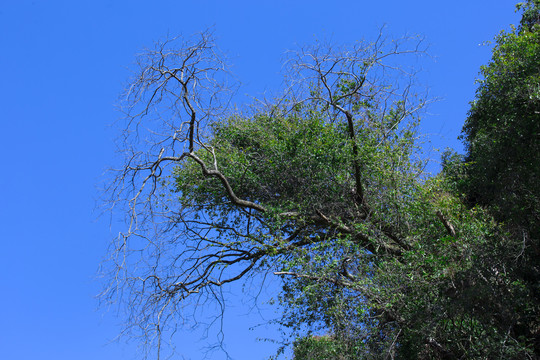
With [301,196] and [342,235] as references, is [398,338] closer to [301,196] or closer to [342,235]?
[342,235]

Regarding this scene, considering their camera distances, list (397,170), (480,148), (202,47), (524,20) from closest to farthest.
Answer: (202,47)
(480,148)
(397,170)
(524,20)

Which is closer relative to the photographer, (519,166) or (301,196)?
(519,166)

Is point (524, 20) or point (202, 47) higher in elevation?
point (524, 20)

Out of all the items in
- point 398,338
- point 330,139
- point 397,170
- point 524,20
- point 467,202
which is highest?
point 524,20

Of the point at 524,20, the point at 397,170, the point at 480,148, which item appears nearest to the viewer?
the point at 480,148

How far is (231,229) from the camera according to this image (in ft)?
45.4

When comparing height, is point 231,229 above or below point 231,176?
below

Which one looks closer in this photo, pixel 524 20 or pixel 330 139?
pixel 330 139

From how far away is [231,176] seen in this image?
1370 centimetres

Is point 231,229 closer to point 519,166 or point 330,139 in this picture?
point 330,139

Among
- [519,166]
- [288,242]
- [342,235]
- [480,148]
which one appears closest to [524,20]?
[480,148]

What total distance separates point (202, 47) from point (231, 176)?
13.1 feet

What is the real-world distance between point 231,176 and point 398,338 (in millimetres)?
5498

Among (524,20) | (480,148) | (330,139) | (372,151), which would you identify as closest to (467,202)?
(480,148)
